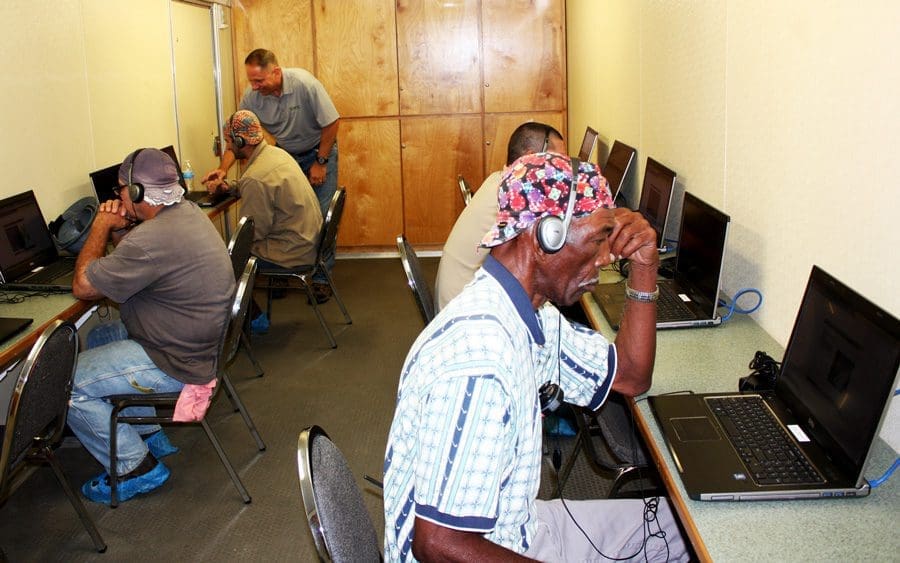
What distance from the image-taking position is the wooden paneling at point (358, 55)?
6605 millimetres

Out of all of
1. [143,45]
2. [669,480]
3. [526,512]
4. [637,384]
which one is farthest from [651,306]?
[143,45]

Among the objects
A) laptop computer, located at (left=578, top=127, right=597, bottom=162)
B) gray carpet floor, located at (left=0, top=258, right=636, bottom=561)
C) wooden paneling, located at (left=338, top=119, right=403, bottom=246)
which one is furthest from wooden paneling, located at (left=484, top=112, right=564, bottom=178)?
gray carpet floor, located at (left=0, top=258, right=636, bottom=561)

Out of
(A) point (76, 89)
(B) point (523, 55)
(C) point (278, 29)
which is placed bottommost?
(A) point (76, 89)

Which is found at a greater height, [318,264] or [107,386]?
[318,264]

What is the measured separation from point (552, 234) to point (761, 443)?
756 millimetres

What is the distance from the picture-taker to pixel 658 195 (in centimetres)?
375

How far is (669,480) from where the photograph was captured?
1843 millimetres

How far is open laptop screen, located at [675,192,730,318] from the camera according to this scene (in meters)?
2.75

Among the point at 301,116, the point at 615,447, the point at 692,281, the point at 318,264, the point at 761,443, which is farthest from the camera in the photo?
the point at 301,116

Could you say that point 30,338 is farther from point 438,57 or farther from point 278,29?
point 438,57

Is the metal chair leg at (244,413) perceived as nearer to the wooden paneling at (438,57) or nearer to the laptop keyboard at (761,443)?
the laptop keyboard at (761,443)

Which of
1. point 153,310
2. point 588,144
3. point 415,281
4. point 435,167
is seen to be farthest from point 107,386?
point 435,167

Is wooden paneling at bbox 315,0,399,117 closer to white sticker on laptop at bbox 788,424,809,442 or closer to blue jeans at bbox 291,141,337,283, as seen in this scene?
blue jeans at bbox 291,141,337,283

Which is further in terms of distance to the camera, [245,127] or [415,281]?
[245,127]
